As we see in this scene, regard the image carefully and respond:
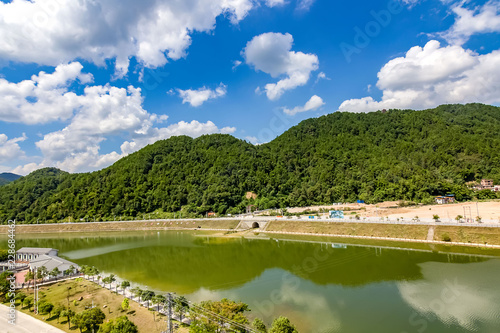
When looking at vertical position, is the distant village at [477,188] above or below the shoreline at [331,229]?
above

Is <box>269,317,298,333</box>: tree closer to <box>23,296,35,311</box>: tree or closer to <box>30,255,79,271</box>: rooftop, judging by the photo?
<box>23,296,35,311</box>: tree

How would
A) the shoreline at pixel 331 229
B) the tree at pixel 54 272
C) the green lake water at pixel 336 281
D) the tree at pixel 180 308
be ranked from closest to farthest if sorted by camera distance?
the green lake water at pixel 336 281, the tree at pixel 180 308, the tree at pixel 54 272, the shoreline at pixel 331 229

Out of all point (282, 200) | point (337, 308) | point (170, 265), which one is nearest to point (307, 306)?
point (337, 308)

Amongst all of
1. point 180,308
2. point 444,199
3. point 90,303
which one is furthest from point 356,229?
point 90,303

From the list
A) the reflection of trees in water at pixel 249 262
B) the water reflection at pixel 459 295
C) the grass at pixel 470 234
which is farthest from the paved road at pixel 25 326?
the grass at pixel 470 234

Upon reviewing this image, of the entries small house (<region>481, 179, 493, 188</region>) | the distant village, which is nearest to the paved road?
the distant village

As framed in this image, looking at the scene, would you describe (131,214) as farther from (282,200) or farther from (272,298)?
(272,298)

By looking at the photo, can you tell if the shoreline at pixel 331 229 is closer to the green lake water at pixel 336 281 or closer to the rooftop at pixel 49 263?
the green lake water at pixel 336 281
